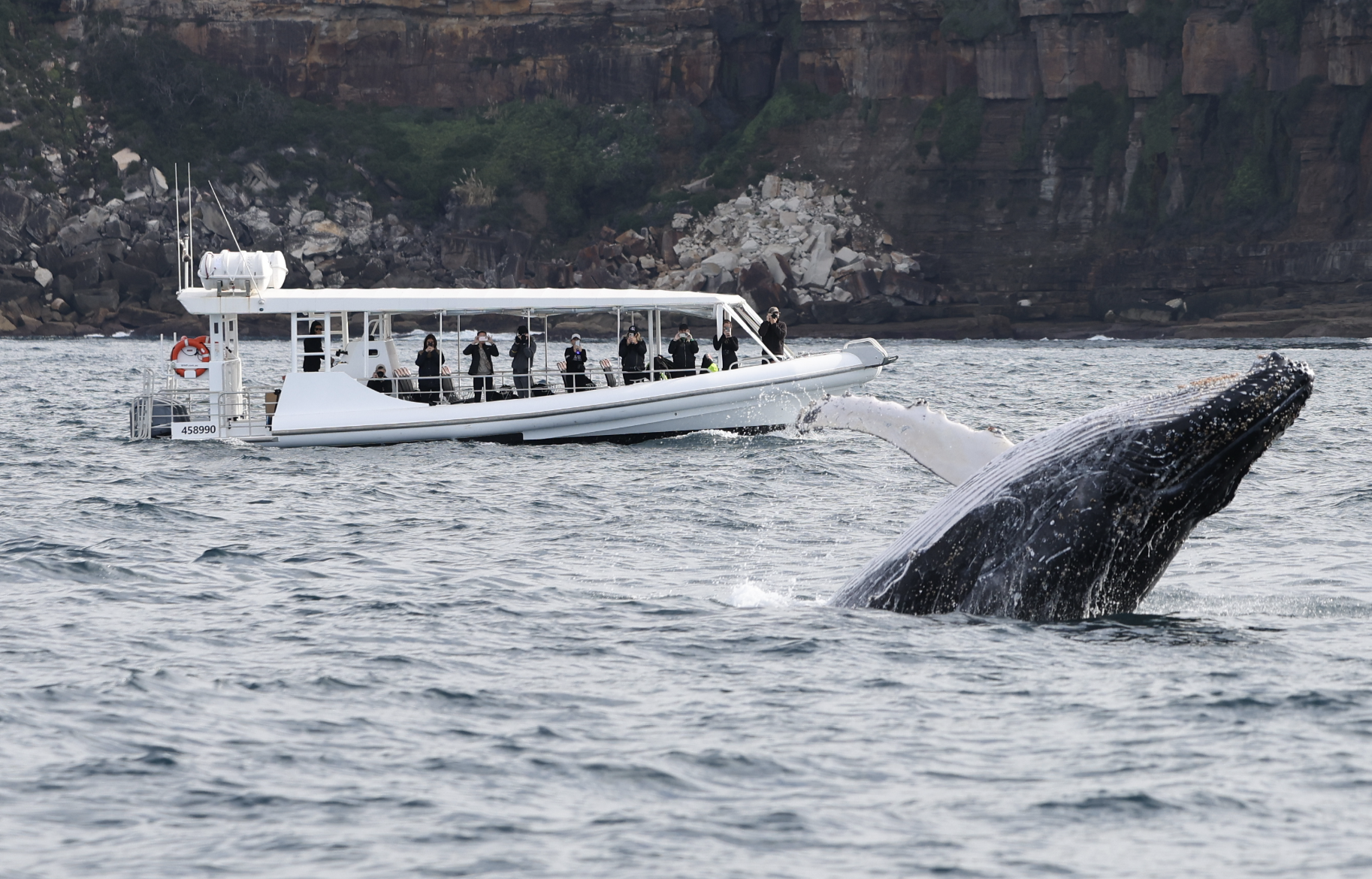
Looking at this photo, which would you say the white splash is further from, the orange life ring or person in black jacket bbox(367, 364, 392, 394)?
the orange life ring

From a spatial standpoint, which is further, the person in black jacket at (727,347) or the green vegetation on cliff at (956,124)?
the green vegetation on cliff at (956,124)

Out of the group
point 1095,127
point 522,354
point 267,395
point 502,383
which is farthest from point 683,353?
point 1095,127

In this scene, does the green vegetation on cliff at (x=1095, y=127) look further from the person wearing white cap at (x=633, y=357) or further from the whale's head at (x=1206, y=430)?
the whale's head at (x=1206, y=430)

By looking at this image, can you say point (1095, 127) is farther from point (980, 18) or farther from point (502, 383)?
point (502, 383)

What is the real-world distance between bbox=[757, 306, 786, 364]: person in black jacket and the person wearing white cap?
2.26m

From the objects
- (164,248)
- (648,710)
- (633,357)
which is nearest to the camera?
(648,710)

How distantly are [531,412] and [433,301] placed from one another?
2.64m

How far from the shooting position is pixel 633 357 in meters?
29.0

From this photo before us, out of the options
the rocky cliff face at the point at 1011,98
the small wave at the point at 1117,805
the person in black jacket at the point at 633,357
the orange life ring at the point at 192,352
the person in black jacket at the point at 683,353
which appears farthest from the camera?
the rocky cliff face at the point at 1011,98

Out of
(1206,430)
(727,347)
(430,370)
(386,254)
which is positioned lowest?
(430,370)

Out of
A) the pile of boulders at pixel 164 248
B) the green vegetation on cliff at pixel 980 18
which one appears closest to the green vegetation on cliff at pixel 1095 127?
the green vegetation on cliff at pixel 980 18

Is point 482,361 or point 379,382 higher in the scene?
point 482,361

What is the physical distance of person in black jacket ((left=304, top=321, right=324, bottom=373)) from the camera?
2881cm

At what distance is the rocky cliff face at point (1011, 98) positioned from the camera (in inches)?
3780
